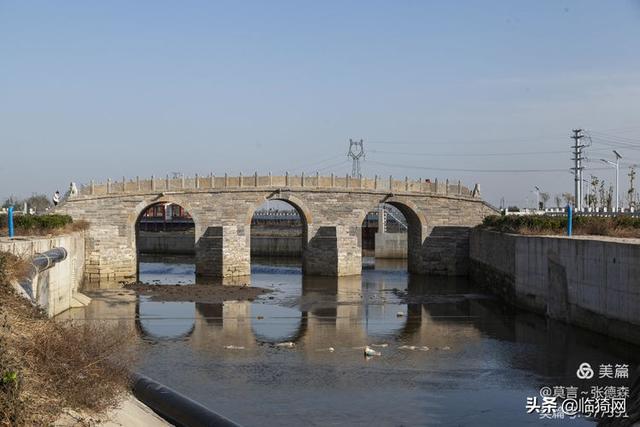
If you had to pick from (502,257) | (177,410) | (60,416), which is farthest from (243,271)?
(60,416)

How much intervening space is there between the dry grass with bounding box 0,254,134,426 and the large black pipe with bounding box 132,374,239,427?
2.43 ft

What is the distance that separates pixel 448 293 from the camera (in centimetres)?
3388

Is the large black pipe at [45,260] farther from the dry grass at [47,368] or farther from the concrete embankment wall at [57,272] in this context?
the dry grass at [47,368]

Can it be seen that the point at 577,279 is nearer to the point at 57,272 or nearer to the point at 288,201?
the point at 57,272

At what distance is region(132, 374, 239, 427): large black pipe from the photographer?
31.4 feet

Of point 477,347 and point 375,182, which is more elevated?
point 375,182

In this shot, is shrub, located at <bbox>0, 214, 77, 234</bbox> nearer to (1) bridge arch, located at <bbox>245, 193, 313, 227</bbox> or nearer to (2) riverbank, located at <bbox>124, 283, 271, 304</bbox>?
(2) riverbank, located at <bbox>124, 283, 271, 304</bbox>

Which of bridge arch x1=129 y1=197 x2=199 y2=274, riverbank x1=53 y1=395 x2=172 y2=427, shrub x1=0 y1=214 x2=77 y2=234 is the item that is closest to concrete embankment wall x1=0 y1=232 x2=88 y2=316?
shrub x1=0 y1=214 x2=77 y2=234

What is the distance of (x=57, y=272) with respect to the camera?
78.3ft

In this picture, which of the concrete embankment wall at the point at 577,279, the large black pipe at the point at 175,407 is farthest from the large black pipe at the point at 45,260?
the concrete embankment wall at the point at 577,279

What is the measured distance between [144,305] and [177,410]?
18962mm

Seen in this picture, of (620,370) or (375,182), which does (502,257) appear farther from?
(620,370)

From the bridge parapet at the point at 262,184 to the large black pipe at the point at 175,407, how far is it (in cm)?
2896

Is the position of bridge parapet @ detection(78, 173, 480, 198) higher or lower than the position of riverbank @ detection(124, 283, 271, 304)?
higher
